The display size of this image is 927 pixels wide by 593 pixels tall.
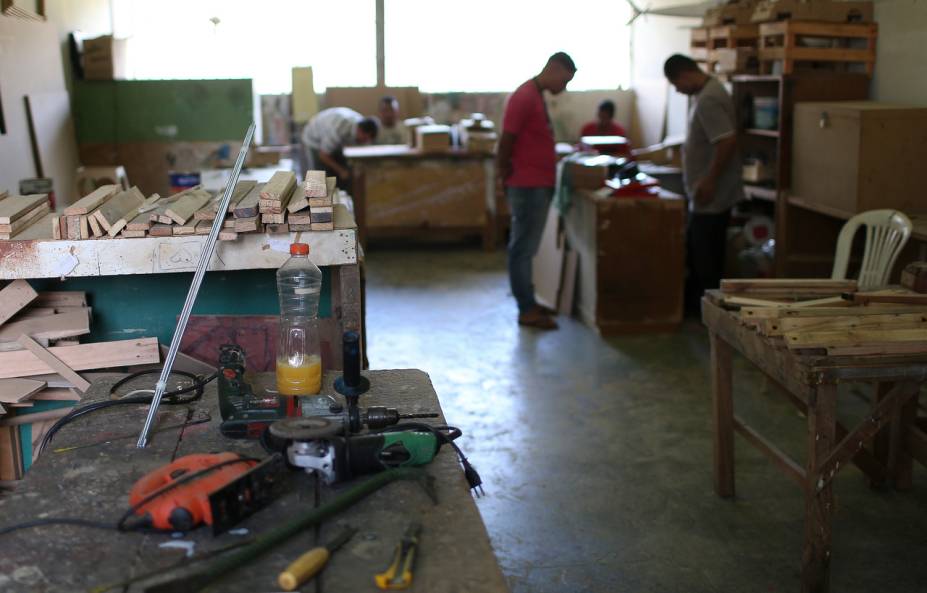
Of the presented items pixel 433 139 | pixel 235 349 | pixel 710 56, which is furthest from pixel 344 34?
pixel 235 349

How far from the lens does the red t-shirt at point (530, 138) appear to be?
18.8 ft

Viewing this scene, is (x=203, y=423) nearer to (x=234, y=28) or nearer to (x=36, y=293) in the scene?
(x=36, y=293)

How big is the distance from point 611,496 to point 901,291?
1307 millimetres

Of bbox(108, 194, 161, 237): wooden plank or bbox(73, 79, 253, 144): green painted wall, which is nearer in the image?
bbox(108, 194, 161, 237): wooden plank

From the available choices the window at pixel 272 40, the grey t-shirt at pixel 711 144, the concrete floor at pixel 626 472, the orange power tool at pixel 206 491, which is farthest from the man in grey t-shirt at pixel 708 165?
the window at pixel 272 40

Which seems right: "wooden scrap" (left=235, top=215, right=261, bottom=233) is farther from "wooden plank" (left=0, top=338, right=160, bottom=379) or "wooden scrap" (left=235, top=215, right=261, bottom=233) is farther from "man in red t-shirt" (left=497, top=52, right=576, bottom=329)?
"man in red t-shirt" (left=497, top=52, right=576, bottom=329)

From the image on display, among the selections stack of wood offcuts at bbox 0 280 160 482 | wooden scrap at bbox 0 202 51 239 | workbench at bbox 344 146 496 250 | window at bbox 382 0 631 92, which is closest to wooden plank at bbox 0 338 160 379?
stack of wood offcuts at bbox 0 280 160 482

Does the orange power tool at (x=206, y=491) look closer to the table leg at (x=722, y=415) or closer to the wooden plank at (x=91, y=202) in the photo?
the wooden plank at (x=91, y=202)

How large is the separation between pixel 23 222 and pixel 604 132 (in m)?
7.28

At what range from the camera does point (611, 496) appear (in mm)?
3732

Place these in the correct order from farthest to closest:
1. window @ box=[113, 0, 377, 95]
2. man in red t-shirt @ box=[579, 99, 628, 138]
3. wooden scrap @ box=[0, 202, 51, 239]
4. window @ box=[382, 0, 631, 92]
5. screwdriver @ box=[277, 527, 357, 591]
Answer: window @ box=[382, 0, 631, 92] < window @ box=[113, 0, 377, 95] < man in red t-shirt @ box=[579, 99, 628, 138] < wooden scrap @ box=[0, 202, 51, 239] < screwdriver @ box=[277, 527, 357, 591]

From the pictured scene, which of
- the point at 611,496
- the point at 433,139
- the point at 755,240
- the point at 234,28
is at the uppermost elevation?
the point at 234,28

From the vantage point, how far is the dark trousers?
5934 mm

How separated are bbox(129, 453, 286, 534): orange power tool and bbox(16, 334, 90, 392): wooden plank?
4.12 ft
